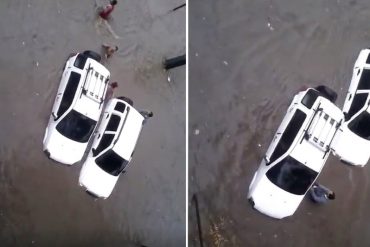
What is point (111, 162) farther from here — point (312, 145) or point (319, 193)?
point (319, 193)

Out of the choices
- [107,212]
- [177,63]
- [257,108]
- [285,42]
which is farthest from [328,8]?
[107,212]

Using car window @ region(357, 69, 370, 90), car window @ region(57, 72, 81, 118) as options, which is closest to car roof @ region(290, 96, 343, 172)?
car window @ region(357, 69, 370, 90)

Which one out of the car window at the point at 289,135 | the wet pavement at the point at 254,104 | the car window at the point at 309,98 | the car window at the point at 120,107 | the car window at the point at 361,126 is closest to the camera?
the car window at the point at 289,135

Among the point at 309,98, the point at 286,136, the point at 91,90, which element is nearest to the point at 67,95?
the point at 91,90

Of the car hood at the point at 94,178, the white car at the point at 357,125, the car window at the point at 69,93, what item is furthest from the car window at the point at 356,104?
the car window at the point at 69,93

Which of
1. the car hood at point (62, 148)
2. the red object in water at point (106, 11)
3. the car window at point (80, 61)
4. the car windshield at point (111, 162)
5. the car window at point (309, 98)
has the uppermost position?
the red object in water at point (106, 11)

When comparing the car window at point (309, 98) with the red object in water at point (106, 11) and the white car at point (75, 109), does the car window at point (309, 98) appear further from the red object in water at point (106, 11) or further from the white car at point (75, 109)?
the red object in water at point (106, 11)
